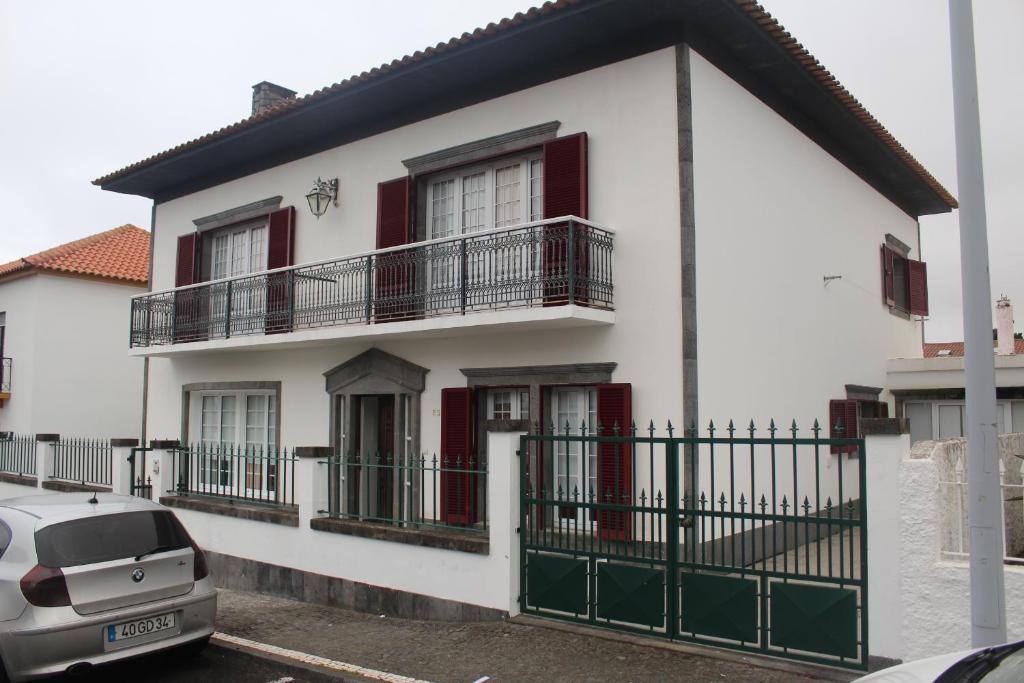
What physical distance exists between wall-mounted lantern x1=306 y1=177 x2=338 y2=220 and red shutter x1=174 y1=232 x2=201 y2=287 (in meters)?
3.64

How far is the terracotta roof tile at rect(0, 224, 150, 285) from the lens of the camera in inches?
802

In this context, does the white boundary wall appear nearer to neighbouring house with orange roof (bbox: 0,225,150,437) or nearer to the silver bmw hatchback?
the silver bmw hatchback

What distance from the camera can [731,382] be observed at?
32.3 ft

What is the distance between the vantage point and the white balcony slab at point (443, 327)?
9.31 metres

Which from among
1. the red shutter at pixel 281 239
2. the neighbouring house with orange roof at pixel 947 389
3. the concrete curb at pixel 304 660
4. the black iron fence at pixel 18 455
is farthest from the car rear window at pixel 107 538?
the neighbouring house with orange roof at pixel 947 389

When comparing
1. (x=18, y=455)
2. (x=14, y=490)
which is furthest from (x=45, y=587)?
(x=18, y=455)

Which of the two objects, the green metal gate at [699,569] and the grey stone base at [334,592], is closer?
the green metal gate at [699,569]

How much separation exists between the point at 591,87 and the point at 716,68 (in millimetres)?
1577

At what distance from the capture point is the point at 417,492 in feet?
38.9

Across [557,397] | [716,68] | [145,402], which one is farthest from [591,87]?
[145,402]

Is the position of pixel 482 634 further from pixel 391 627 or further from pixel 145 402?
pixel 145 402

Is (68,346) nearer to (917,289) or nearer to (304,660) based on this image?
(304,660)

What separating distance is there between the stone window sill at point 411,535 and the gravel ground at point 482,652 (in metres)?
0.77

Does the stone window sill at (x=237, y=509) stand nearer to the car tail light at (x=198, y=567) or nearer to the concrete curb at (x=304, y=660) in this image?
the concrete curb at (x=304, y=660)
